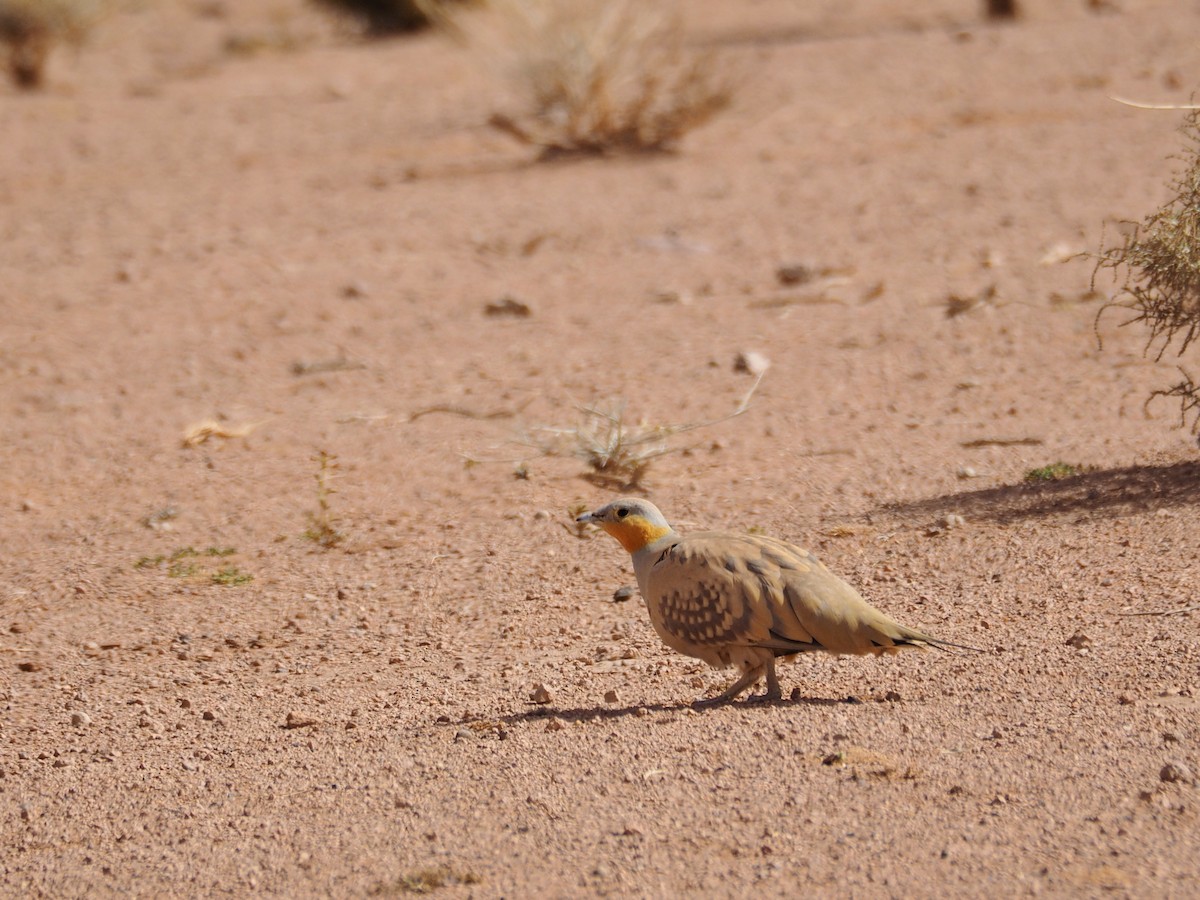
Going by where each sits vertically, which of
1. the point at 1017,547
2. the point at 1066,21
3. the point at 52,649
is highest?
the point at 1066,21

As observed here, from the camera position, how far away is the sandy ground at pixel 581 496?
3809 millimetres

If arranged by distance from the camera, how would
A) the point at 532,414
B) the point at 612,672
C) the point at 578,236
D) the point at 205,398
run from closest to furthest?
the point at 612,672
the point at 532,414
the point at 205,398
the point at 578,236

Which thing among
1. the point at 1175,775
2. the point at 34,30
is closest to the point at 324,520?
the point at 1175,775

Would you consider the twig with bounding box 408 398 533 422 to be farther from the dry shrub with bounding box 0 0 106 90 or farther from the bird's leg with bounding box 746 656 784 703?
the dry shrub with bounding box 0 0 106 90

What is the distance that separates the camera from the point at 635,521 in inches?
185

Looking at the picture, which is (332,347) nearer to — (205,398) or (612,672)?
(205,398)

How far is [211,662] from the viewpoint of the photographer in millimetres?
5301

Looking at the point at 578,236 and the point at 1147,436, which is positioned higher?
the point at 1147,436

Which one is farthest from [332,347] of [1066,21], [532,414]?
[1066,21]

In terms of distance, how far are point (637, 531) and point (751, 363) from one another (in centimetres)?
350

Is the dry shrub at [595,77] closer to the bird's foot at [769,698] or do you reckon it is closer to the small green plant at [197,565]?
the small green plant at [197,565]

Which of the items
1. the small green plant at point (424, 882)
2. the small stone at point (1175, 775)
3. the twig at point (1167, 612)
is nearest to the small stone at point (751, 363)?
the twig at point (1167, 612)

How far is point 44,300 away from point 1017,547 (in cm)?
693

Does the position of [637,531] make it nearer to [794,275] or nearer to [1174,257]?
[1174,257]
